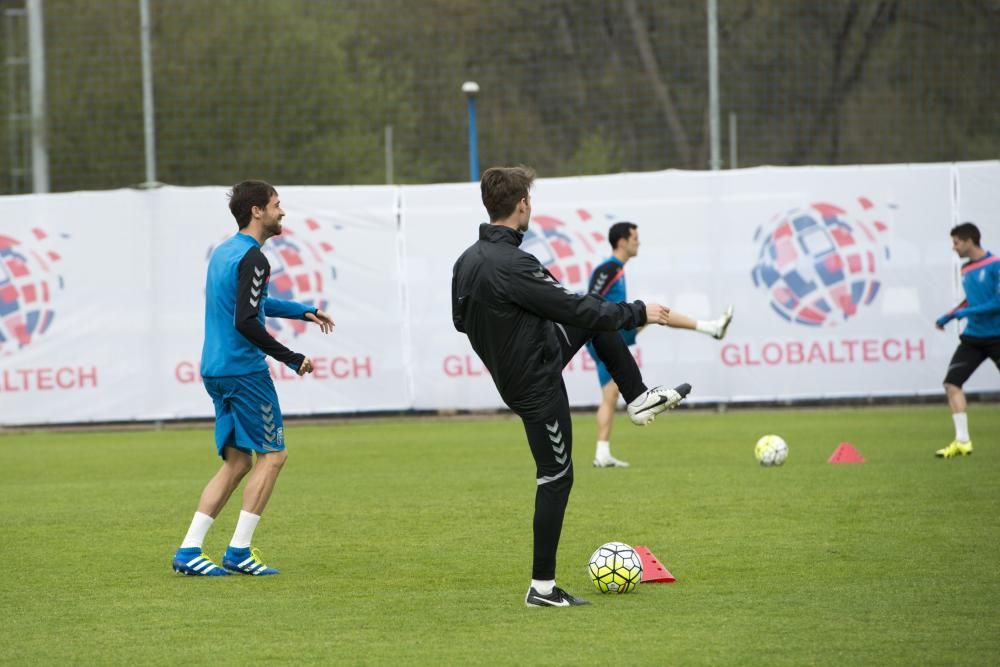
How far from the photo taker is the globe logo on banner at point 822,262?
19031 millimetres

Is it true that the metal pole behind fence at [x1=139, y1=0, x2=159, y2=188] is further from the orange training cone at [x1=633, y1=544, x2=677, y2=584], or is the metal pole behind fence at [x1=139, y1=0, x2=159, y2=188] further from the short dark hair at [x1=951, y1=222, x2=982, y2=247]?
the orange training cone at [x1=633, y1=544, x2=677, y2=584]

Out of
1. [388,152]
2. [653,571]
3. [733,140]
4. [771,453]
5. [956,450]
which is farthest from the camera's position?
[388,152]

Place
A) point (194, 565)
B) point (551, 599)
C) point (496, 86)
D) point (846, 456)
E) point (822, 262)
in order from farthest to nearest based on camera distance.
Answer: point (496, 86), point (822, 262), point (846, 456), point (194, 565), point (551, 599)

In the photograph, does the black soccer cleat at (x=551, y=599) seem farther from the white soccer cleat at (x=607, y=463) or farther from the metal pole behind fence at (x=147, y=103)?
the metal pole behind fence at (x=147, y=103)

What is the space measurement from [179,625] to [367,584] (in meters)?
1.32

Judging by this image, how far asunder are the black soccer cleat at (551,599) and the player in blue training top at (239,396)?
1923 millimetres

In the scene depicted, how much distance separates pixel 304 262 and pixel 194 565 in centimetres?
1122

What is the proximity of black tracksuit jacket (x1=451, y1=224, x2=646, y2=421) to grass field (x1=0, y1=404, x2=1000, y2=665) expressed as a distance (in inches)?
43.1

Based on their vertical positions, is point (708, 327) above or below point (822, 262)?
below

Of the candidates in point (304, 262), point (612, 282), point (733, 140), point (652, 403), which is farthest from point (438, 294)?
point (652, 403)

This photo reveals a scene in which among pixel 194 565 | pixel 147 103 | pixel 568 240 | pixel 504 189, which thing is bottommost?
pixel 194 565

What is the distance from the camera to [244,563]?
8.38m

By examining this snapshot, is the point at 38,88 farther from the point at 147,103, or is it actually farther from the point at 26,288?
the point at 26,288

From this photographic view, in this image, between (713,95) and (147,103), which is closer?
(713,95)
